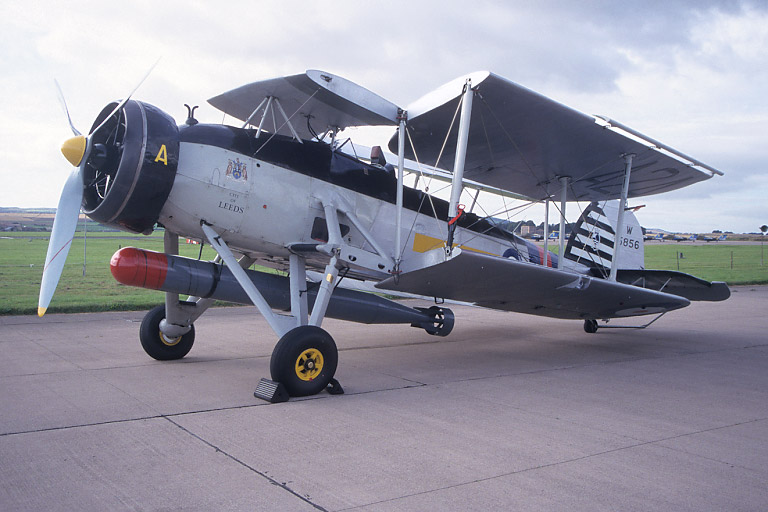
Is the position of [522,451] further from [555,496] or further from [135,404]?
[135,404]

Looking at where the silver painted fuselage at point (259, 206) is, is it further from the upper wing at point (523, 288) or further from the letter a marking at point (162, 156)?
the upper wing at point (523, 288)

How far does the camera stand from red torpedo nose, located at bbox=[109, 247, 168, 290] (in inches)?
240

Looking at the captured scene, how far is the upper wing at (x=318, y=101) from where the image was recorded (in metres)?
6.02

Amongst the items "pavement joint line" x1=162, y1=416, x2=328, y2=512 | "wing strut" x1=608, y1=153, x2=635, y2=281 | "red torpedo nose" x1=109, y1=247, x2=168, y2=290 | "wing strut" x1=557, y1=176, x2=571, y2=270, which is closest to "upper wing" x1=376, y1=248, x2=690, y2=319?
"wing strut" x1=608, y1=153, x2=635, y2=281

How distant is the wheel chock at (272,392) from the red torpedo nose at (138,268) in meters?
1.86

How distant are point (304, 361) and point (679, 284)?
7.46m

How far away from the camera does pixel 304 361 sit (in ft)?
17.9

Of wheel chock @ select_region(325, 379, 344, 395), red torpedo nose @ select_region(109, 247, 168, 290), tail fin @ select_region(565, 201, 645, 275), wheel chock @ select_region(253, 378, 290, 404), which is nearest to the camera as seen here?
wheel chock @ select_region(253, 378, 290, 404)

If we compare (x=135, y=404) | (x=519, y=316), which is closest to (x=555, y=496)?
(x=135, y=404)

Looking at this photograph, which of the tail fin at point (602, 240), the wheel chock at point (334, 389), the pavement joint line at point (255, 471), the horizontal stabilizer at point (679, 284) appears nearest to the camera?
the pavement joint line at point (255, 471)

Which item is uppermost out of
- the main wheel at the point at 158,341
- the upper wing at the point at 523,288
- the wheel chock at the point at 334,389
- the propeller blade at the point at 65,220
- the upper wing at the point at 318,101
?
the upper wing at the point at 318,101

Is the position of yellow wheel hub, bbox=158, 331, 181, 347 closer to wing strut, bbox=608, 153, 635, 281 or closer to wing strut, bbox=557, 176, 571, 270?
wing strut, bbox=557, 176, 571, 270

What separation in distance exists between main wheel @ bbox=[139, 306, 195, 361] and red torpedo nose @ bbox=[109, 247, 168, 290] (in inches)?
39.0

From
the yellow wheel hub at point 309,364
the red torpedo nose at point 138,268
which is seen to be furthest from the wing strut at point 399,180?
the red torpedo nose at point 138,268
